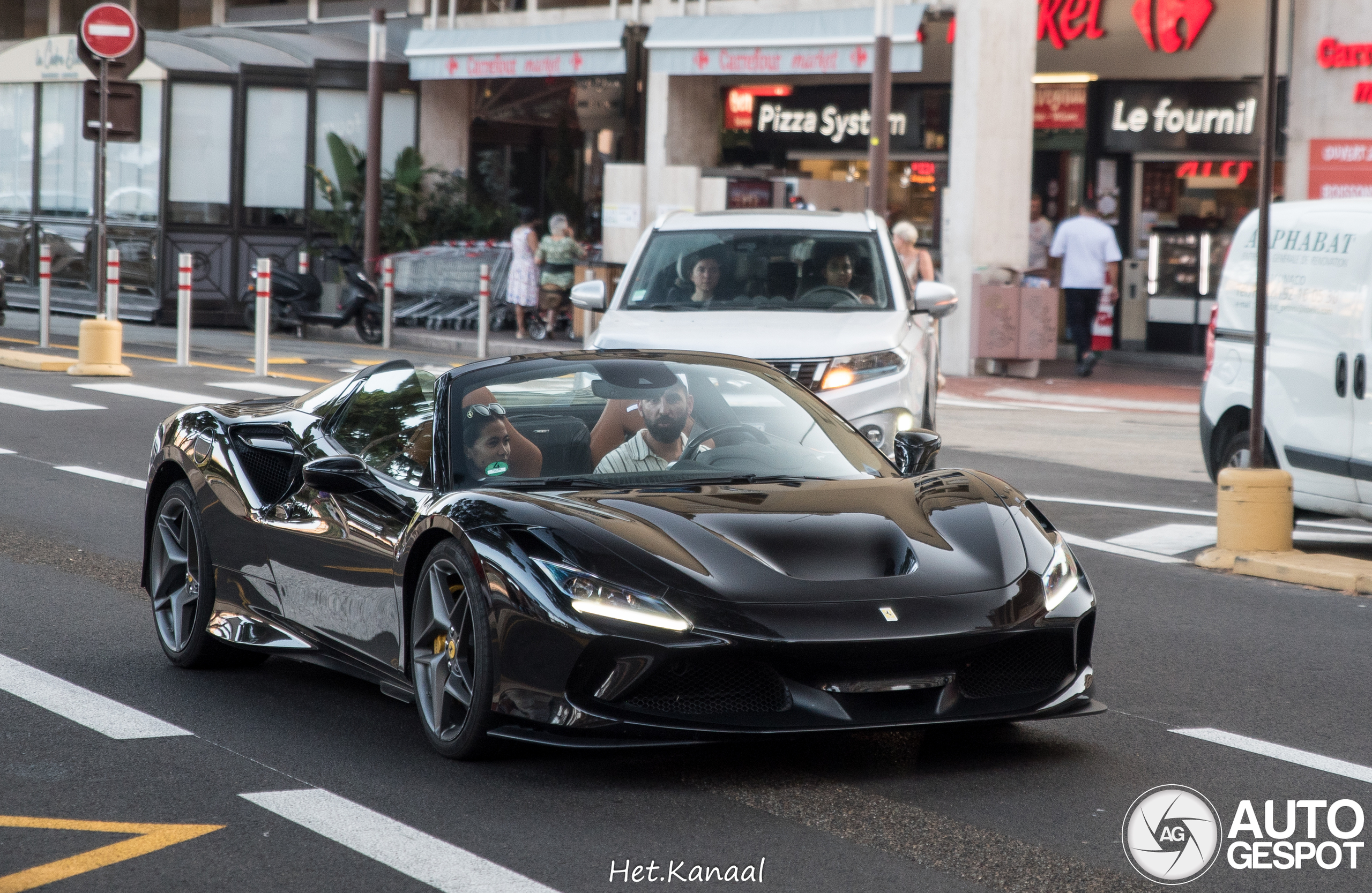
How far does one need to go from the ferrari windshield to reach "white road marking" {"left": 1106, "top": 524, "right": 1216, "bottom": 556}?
4348 mm

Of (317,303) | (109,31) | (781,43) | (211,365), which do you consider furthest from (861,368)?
(317,303)

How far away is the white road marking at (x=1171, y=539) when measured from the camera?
1013 cm

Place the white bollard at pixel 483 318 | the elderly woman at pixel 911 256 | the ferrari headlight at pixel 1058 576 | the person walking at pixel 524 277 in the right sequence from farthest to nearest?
1. the person walking at pixel 524 277
2. the white bollard at pixel 483 318
3. the elderly woman at pixel 911 256
4. the ferrari headlight at pixel 1058 576

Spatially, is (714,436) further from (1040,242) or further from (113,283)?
(1040,242)

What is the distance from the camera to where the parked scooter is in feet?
81.3

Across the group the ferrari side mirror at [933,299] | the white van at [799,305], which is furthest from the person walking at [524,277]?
the ferrari side mirror at [933,299]

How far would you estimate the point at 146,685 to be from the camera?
21.1 ft

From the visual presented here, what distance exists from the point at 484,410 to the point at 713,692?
4.72 feet

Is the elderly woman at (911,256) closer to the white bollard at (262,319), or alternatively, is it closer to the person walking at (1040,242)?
the white bollard at (262,319)

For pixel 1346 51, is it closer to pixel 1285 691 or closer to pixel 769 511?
pixel 1285 691

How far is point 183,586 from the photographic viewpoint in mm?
6832

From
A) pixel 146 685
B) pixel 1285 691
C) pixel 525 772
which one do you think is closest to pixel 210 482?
pixel 146 685

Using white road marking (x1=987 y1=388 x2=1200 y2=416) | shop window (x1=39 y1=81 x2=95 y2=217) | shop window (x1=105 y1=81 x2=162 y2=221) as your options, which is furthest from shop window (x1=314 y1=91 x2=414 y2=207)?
white road marking (x1=987 y1=388 x2=1200 y2=416)

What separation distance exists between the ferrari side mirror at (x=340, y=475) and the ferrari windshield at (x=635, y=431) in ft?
1.05
